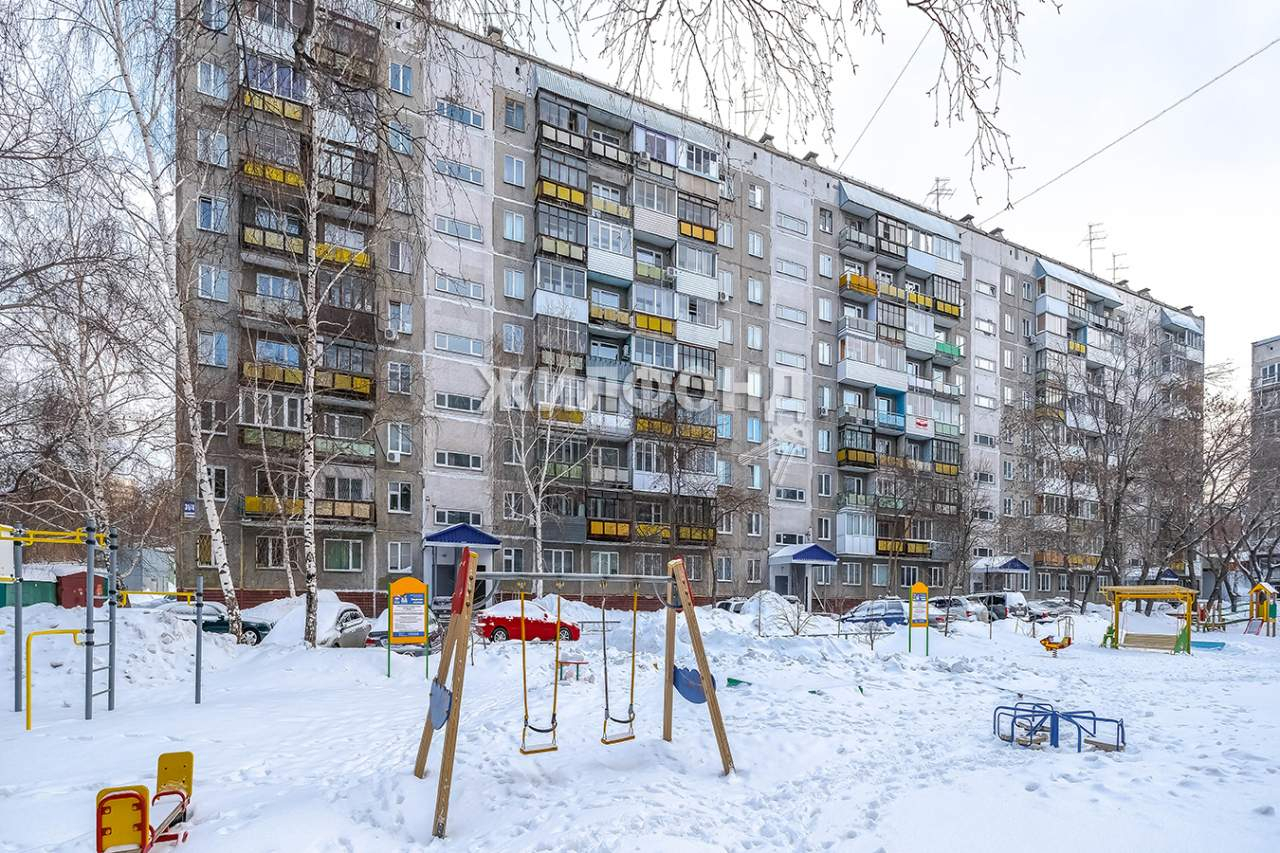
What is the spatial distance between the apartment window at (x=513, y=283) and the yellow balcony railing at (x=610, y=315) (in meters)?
3.21

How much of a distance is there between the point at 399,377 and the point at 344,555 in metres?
7.16

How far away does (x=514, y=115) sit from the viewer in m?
34.9

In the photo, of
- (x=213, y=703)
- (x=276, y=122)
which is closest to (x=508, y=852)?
(x=276, y=122)

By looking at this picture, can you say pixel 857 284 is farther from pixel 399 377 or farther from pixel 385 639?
pixel 385 639

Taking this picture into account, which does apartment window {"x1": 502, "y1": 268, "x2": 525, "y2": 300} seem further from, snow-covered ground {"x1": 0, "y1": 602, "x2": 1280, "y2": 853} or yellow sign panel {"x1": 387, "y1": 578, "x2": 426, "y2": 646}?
snow-covered ground {"x1": 0, "y1": 602, "x2": 1280, "y2": 853}

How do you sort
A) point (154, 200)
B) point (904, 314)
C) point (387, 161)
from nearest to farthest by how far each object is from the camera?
1. point (387, 161)
2. point (154, 200)
3. point (904, 314)

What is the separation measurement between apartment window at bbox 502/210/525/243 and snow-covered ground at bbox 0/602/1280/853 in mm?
23619

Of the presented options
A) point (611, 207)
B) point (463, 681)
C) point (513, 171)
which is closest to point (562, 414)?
point (611, 207)

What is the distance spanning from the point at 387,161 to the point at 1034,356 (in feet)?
184

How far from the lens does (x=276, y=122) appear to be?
18.1 ft

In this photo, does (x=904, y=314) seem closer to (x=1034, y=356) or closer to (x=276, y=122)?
(x=1034, y=356)

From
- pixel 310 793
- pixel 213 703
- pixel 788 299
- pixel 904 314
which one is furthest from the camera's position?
pixel 904 314

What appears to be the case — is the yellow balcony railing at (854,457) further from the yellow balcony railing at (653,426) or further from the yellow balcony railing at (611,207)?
the yellow balcony railing at (611,207)

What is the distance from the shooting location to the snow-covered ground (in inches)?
220
